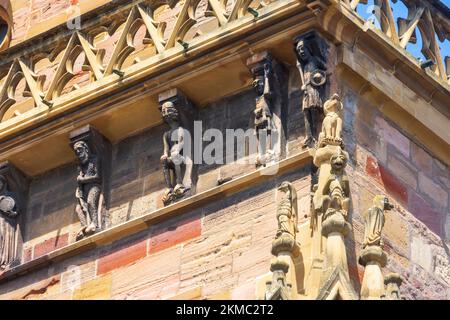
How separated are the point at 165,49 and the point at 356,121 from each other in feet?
5.80

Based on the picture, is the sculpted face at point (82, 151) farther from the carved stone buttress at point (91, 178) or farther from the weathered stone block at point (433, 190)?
the weathered stone block at point (433, 190)

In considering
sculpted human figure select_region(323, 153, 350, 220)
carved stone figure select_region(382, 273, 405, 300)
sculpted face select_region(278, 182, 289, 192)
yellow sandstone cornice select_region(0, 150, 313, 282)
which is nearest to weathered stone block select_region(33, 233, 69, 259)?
yellow sandstone cornice select_region(0, 150, 313, 282)

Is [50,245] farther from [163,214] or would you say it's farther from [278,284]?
[278,284]

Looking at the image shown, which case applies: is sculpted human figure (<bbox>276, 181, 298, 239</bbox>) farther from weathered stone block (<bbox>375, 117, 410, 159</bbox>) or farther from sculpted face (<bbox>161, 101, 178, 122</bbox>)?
sculpted face (<bbox>161, 101, 178, 122</bbox>)

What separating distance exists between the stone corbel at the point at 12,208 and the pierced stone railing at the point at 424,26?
3.13 m

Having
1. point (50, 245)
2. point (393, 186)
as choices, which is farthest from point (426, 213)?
point (50, 245)

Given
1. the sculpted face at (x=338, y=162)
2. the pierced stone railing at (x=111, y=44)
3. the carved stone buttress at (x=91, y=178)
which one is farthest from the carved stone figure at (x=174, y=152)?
the sculpted face at (x=338, y=162)

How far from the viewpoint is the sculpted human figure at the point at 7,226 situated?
88.3 feet

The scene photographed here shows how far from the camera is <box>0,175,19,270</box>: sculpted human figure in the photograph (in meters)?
26.9

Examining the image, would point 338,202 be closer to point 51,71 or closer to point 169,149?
point 169,149

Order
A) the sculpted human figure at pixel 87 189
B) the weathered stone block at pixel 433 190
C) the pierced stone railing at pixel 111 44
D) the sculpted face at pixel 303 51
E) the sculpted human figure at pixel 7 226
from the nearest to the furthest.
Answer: the sculpted face at pixel 303 51
the weathered stone block at pixel 433 190
the sculpted human figure at pixel 87 189
the pierced stone railing at pixel 111 44
the sculpted human figure at pixel 7 226

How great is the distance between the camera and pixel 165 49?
26.6 metres

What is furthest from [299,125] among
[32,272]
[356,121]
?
[32,272]

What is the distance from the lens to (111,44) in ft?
93.6
